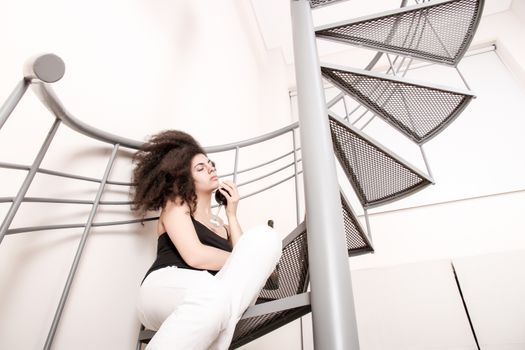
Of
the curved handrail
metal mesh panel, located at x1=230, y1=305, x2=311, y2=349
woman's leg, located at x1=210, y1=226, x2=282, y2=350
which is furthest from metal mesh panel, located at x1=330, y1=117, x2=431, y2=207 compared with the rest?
the curved handrail

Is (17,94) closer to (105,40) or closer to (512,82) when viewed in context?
(105,40)

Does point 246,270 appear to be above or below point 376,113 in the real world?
below

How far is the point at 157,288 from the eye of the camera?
84 cm

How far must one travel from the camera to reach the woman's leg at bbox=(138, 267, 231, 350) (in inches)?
24.7

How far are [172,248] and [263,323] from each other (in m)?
0.38

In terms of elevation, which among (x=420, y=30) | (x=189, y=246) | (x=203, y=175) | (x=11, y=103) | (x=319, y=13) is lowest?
(x=189, y=246)

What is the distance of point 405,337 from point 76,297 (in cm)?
158

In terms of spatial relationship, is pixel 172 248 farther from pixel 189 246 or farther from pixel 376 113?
pixel 376 113

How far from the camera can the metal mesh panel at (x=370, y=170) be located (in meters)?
1.22

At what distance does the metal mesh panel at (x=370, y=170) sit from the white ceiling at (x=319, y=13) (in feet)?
8.50

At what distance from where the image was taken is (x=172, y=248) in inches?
39.8

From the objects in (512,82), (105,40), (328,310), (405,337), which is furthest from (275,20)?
(328,310)

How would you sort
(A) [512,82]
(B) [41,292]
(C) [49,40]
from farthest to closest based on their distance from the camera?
(A) [512,82] → (C) [49,40] → (B) [41,292]

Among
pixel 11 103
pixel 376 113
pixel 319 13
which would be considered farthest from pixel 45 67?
pixel 319 13
